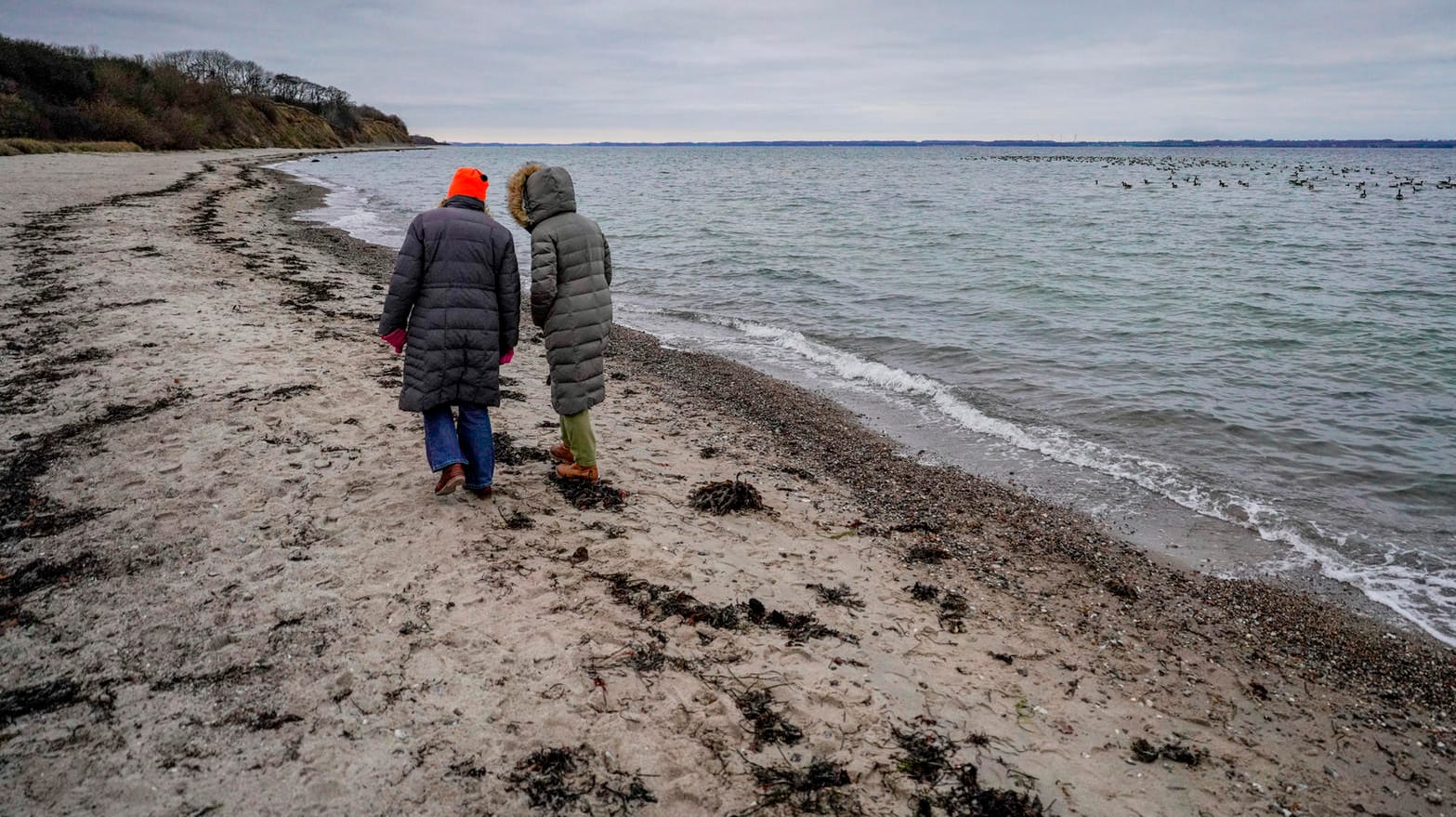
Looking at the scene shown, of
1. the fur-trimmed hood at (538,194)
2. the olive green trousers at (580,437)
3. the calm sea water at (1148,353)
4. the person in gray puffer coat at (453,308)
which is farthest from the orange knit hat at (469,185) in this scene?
the calm sea water at (1148,353)

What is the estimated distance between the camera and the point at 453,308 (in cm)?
468

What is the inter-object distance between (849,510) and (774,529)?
0.87 m

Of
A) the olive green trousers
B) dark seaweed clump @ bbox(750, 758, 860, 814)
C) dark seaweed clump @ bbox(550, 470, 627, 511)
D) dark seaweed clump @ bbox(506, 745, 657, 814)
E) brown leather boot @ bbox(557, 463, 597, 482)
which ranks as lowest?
dark seaweed clump @ bbox(750, 758, 860, 814)

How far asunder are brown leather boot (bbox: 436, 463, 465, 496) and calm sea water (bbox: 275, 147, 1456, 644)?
486 centimetres

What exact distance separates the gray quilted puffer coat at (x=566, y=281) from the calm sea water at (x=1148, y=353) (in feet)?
13.9

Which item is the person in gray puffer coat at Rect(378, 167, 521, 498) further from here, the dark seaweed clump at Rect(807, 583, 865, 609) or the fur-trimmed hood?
the dark seaweed clump at Rect(807, 583, 865, 609)

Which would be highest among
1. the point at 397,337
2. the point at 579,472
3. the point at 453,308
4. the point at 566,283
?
the point at 566,283

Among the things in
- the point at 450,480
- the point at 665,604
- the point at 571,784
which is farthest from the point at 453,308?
the point at 571,784

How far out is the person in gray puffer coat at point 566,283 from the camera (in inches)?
196

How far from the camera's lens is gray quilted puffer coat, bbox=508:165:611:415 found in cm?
498

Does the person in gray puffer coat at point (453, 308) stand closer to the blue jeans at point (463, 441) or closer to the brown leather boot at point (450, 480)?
the blue jeans at point (463, 441)

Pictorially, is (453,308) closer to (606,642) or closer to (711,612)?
(606,642)

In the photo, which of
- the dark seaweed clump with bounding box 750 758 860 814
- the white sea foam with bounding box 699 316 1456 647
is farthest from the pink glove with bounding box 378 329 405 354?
the white sea foam with bounding box 699 316 1456 647

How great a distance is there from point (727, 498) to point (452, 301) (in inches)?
94.6
